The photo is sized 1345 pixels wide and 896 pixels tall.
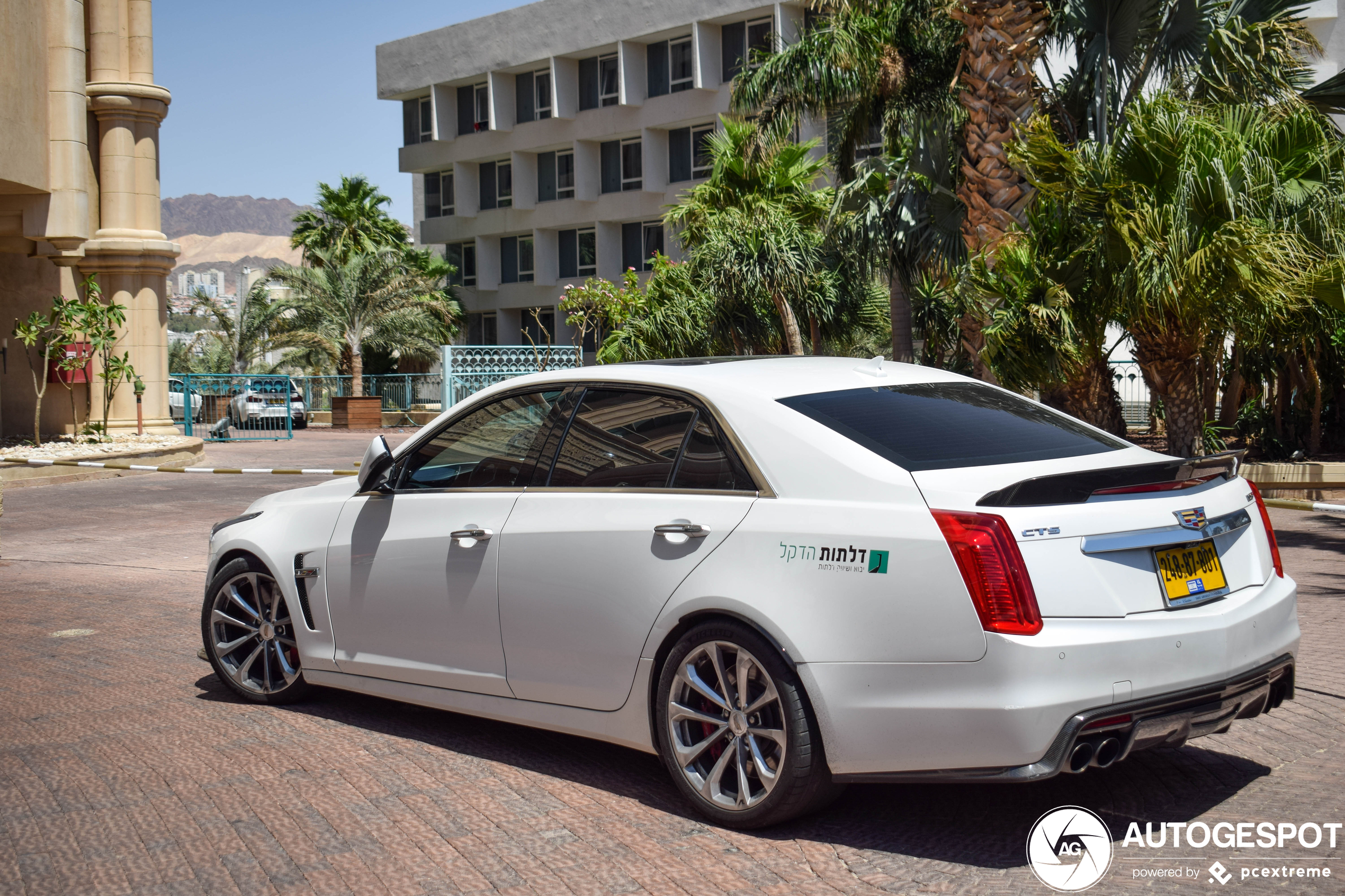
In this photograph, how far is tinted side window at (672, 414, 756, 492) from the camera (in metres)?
4.37

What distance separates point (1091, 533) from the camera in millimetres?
3779

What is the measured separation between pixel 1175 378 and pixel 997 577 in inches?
430

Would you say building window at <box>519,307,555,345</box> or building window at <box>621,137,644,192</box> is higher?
building window at <box>621,137,644,192</box>

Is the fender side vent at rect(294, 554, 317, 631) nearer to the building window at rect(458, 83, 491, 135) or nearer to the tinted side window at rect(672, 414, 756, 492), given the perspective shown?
the tinted side window at rect(672, 414, 756, 492)

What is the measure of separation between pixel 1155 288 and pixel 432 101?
4570 centimetres

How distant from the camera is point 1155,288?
11.9 meters

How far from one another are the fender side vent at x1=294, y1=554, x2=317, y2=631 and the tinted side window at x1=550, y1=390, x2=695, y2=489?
150cm

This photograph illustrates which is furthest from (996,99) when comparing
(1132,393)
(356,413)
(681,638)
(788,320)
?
(356,413)

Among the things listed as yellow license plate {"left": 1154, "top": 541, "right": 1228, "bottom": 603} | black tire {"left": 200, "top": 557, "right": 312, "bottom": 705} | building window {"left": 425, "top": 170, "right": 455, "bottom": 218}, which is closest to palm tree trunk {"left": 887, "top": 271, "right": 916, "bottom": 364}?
black tire {"left": 200, "top": 557, "right": 312, "bottom": 705}

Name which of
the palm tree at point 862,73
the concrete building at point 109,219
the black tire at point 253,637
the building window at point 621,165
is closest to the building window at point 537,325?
the building window at point 621,165

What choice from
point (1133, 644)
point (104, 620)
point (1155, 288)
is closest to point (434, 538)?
point (1133, 644)

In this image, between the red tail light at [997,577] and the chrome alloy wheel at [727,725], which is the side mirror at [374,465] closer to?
the chrome alloy wheel at [727,725]

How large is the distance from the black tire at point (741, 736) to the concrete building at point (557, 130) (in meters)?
38.8

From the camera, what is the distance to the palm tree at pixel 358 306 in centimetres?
4634
